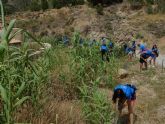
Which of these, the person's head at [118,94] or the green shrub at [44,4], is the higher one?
the green shrub at [44,4]

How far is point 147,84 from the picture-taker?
13258 millimetres

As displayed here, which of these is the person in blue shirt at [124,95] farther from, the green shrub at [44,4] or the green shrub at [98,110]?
the green shrub at [44,4]

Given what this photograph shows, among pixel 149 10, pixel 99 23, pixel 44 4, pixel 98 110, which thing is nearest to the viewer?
pixel 98 110

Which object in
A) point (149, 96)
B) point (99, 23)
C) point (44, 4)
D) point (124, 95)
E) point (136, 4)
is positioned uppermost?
point (44, 4)

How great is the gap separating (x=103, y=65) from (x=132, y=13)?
→ 84.4 feet

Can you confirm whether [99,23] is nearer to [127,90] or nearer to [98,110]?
[127,90]

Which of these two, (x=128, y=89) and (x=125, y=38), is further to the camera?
(x=125, y=38)

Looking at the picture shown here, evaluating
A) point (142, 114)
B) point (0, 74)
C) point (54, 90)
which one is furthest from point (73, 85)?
point (0, 74)

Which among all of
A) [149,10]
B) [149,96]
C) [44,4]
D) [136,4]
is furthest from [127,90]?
[44,4]

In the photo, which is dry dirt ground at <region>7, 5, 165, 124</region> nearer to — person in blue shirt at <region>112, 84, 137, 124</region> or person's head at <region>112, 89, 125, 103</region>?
person in blue shirt at <region>112, 84, 137, 124</region>

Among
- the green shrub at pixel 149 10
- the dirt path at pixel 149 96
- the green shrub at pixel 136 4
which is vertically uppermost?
the green shrub at pixel 136 4

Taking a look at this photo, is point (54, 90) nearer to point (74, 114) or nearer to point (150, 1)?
point (74, 114)

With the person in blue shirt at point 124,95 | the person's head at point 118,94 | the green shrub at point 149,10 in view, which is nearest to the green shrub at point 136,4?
the green shrub at point 149,10

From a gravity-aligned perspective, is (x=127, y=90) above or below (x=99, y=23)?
above
